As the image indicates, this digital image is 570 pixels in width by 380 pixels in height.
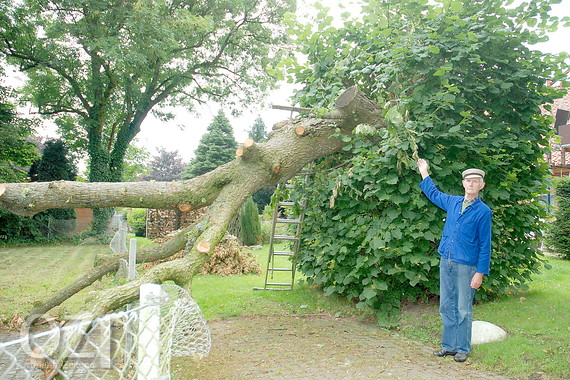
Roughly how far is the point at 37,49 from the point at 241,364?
17196 mm

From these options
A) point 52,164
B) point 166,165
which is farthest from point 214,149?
point 166,165

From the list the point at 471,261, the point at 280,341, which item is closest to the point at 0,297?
the point at 280,341

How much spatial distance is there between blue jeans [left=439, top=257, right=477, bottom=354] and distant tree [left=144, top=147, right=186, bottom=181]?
39449 millimetres

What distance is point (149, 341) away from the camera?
1985 millimetres

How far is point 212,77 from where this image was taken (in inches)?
Answer: 828

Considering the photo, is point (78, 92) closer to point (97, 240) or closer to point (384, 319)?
point (97, 240)

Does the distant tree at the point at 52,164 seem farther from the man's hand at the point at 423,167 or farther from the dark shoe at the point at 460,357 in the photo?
the dark shoe at the point at 460,357

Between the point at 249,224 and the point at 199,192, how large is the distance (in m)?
12.9

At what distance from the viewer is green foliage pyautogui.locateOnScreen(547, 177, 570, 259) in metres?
11.5

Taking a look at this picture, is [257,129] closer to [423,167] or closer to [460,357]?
[423,167]

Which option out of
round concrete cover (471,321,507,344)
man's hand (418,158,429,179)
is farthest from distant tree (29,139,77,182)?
round concrete cover (471,321,507,344)

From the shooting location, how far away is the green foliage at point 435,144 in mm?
5645

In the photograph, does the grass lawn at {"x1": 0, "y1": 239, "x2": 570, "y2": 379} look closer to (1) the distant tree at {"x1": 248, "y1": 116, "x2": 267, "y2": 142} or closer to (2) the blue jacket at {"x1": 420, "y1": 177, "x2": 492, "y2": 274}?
(2) the blue jacket at {"x1": 420, "y1": 177, "x2": 492, "y2": 274}

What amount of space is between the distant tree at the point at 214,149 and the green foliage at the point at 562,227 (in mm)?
19904
